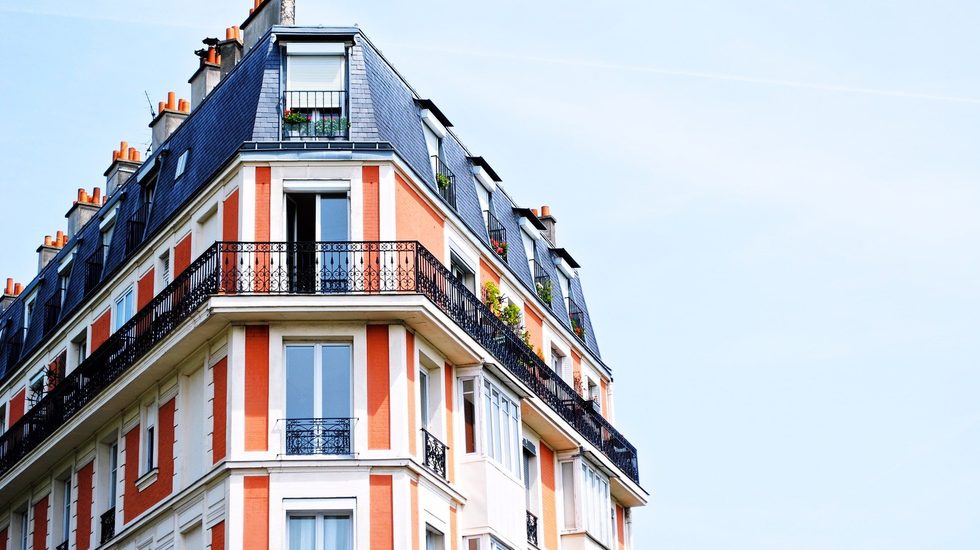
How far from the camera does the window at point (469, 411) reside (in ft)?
100.0

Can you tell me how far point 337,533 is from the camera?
1080 inches

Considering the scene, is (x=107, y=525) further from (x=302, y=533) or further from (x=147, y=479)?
(x=302, y=533)

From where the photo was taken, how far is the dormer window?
30.1 metres

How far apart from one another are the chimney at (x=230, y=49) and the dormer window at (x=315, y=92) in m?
3.92

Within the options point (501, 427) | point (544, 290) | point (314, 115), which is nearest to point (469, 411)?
point (501, 427)

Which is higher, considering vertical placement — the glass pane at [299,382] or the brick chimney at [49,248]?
the brick chimney at [49,248]

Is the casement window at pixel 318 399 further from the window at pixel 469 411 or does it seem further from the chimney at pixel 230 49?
the chimney at pixel 230 49

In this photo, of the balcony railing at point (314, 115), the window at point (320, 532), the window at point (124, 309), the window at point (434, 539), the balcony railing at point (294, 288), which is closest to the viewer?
the window at point (320, 532)

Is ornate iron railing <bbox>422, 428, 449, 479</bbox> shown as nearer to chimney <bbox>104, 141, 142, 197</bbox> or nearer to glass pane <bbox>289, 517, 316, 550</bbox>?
→ glass pane <bbox>289, 517, 316, 550</bbox>

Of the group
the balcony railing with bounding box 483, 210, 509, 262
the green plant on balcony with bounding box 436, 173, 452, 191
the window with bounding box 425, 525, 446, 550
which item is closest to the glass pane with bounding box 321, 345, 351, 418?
the window with bounding box 425, 525, 446, 550

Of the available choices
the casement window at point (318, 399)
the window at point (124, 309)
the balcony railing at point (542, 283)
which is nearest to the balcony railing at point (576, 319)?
the balcony railing at point (542, 283)

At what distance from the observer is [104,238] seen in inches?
1385

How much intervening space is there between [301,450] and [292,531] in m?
1.24

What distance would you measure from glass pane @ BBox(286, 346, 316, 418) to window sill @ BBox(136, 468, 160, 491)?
3176mm
